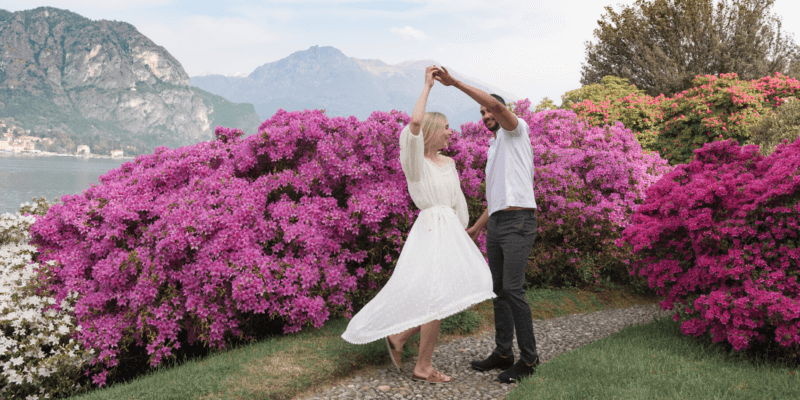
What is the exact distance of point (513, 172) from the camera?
143 inches

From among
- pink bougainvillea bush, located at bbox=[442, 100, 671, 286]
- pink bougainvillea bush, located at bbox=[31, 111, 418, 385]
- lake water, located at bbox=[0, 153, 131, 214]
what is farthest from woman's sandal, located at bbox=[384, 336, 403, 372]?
lake water, located at bbox=[0, 153, 131, 214]

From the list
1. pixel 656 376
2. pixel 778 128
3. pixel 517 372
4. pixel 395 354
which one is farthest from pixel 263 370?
pixel 778 128

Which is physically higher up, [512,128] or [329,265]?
[512,128]

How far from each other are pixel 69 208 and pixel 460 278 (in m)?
5.67

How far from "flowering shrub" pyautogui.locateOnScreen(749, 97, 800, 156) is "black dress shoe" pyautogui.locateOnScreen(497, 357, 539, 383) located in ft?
27.3

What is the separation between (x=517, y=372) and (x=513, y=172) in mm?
1675

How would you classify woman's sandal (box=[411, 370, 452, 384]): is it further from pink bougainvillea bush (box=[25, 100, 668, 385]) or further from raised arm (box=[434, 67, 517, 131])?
raised arm (box=[434, 67, 517, 131])

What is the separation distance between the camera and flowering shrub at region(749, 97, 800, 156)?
9.19 m

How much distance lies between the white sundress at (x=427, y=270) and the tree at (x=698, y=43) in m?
25.1

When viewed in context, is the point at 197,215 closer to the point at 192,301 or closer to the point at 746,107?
the point at 192,301

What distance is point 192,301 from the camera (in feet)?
15.8

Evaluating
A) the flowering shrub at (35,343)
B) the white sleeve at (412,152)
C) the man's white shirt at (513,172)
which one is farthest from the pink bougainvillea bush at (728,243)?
the flowering shrub at (35,343)

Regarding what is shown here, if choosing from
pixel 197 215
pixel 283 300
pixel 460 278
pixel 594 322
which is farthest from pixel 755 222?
pixel 197 215

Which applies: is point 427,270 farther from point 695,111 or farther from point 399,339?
point 695,111
